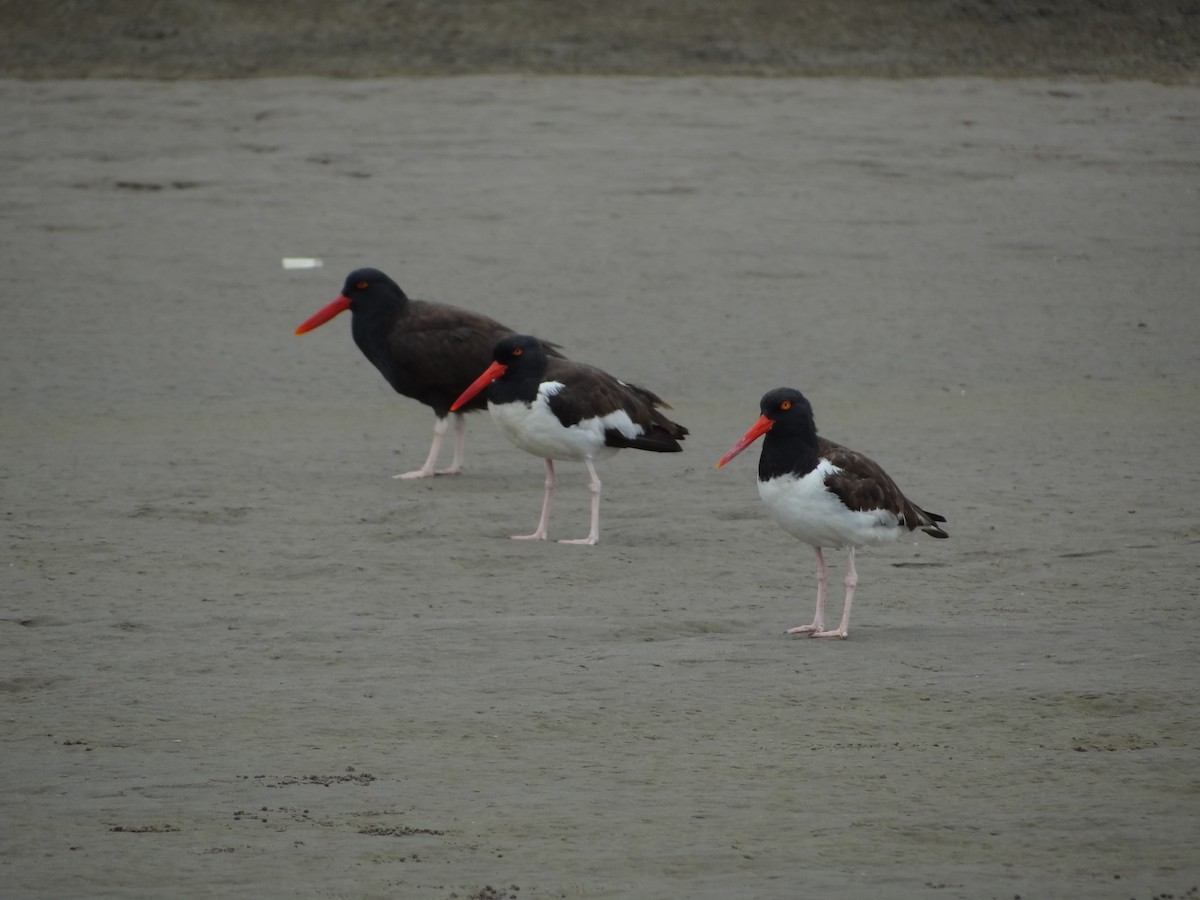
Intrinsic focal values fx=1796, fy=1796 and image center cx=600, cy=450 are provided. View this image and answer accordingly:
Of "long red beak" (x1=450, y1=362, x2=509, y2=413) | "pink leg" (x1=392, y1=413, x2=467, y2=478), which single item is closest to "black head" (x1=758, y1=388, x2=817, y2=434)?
"long red beak" (x1=450, y1=362, x2=509, y2=413)

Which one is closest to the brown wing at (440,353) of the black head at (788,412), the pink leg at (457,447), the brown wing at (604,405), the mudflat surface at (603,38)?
the pink leg at (457,447)

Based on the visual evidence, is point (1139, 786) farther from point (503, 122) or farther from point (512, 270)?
point (503, 122)

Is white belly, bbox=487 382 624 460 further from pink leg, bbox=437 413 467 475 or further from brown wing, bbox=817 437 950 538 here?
brown wing, bbox=817 437 950 538

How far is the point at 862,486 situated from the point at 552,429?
240cm

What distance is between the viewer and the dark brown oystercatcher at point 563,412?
9.38 metres

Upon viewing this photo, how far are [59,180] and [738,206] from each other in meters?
5.73

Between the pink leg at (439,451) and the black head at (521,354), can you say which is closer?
the black head at (521,354)

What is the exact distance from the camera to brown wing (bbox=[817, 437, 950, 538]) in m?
7.35

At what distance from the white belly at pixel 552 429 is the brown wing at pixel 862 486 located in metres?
1.97

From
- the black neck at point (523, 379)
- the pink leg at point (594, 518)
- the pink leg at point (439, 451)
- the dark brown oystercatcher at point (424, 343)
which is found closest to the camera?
the pink leg at point (594, 518)

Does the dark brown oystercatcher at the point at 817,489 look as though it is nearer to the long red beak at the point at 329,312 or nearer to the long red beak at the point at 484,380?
the long red beak at the point at 484,380

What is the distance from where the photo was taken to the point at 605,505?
10.1m

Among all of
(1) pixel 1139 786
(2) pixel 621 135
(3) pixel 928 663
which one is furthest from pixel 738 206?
(1) pixel 1139 786

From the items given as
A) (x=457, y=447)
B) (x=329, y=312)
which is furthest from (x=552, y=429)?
(x=329, y=312)
